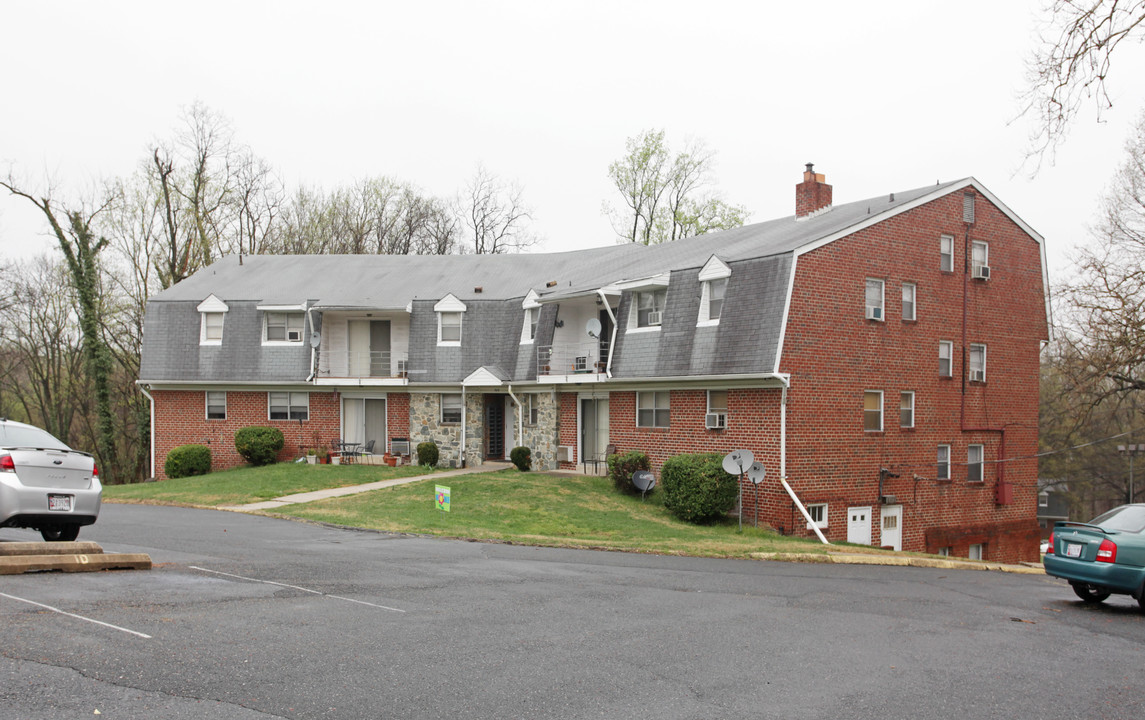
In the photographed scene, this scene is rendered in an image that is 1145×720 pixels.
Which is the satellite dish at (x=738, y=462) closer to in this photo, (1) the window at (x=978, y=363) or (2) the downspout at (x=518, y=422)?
(1) the window at (x=978, y=363)

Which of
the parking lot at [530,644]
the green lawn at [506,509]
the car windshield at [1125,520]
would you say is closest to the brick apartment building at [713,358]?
the green lawn at [506,509]

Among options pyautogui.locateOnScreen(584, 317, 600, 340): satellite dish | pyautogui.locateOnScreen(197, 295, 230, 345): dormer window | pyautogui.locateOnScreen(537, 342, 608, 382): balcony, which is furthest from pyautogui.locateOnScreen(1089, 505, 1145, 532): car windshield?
pyautogui.locateOnScreen(197, 295, 230, 345): dormer window

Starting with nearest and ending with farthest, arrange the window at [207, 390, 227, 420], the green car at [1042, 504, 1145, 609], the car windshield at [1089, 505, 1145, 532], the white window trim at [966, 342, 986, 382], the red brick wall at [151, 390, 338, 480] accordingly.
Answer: the green car at [1042, 504, 1145, 609]
the car windshield at [1089, 505, 1145, 532]
the white window trim at [966, 342, 986, 382]
the red brick wall at [151, 390, 338, 480]
the window at [207, 390, 227, 420]

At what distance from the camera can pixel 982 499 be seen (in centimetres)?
2648

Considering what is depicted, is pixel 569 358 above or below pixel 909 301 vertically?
below

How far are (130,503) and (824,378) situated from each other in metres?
18.8

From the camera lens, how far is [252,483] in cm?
2747

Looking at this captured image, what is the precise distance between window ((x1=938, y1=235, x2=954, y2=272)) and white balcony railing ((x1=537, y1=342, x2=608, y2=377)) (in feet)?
33.9

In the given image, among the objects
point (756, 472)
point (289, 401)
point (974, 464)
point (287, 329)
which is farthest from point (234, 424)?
point (974, 464)

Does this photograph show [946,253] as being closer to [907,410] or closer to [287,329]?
[907,410]

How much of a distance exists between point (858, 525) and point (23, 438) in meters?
19.0

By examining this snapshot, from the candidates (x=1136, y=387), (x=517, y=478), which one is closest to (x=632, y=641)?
(x=517, y=478)

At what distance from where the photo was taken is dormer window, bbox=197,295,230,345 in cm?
3328

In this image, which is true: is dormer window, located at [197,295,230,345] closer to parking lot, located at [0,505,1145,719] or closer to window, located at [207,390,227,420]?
window, located at [207,390,227,420]
